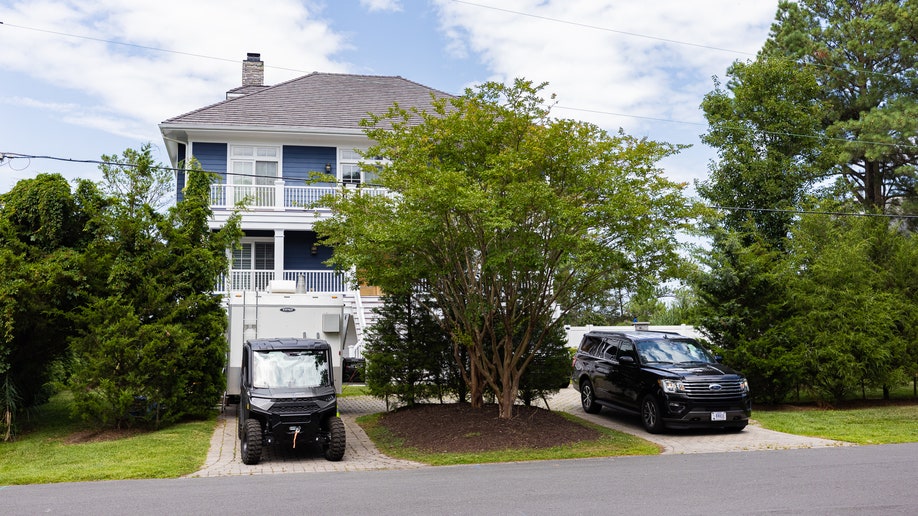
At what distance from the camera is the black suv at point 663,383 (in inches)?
521

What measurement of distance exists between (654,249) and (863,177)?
69.4 feet

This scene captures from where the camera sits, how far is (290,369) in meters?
12.3

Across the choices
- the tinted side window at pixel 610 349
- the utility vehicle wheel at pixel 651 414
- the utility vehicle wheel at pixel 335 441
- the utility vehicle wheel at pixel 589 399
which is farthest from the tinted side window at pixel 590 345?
the utility vehicle wheel at pixel 335 441

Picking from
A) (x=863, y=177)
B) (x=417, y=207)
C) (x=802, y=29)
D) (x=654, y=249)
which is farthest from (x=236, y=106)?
(x=863, y=177)

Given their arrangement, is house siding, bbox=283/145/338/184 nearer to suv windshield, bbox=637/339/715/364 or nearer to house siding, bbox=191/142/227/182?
house siding, bbox=191/142/227/182

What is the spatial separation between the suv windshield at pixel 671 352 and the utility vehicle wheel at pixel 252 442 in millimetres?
7324

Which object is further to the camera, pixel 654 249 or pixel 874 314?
pixel 874 314

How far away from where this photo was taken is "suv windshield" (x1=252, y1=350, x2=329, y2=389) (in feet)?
39.8

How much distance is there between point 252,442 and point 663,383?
23.3ft

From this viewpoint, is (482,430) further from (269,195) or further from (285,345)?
(269,195)

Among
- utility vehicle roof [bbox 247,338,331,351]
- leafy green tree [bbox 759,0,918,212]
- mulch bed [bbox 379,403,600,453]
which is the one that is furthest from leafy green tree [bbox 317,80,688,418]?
leafy green tree [bbox 759,0,918,212]

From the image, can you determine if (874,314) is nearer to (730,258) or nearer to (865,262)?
(865,262)

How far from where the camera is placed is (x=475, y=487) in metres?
8.95

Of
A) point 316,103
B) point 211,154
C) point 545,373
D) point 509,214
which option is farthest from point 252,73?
point 509,214
